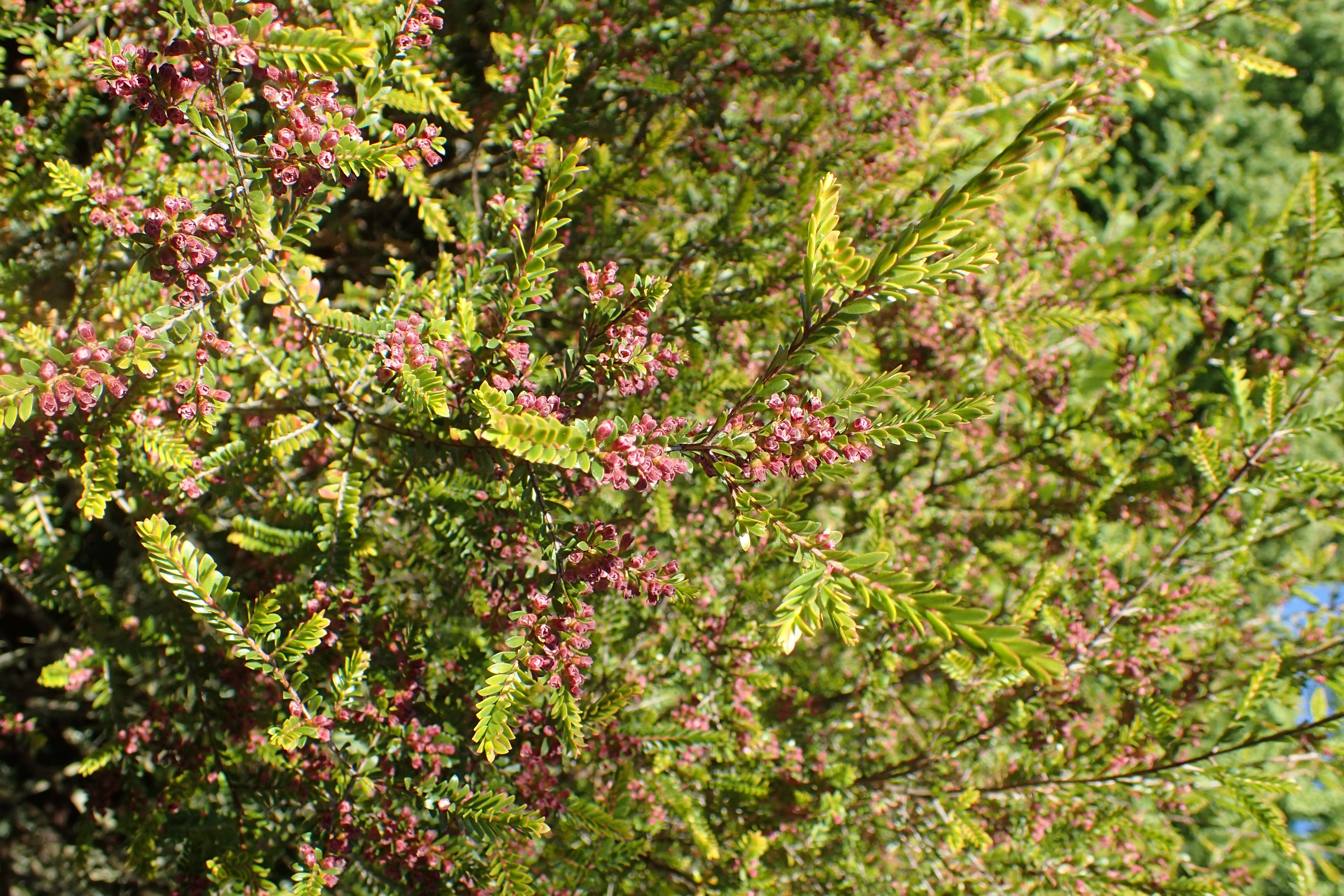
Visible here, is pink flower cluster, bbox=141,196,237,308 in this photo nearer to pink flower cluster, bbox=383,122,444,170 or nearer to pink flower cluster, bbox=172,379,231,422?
pink flower cluster, bbox=172,379,231,422

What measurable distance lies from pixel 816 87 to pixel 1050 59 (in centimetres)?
283

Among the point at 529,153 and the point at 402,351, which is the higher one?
the point at 529,153

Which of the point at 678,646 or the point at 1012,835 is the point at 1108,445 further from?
the point at 678,646

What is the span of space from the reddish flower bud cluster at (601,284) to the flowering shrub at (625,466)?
0.03 ft

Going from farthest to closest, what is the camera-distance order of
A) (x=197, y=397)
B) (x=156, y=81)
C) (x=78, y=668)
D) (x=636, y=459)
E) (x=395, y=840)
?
(x=78, y=668)
(x=395, y=840)
(x=197, y=397)
(x=156, y=81)
(x=636, y=459)

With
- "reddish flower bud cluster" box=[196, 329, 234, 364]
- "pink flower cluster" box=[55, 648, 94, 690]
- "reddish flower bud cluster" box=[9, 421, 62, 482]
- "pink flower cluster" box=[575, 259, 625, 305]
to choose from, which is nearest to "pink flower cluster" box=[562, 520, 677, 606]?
"pink flower cluster" box=[575, 259, 625, 305]

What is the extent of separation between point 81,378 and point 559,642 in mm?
808

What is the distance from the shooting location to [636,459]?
1094mm

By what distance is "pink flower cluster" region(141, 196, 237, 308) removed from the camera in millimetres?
1219

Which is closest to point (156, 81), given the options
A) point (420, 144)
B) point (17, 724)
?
point (420, 144)

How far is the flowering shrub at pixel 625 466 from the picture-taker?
1254 millimetres

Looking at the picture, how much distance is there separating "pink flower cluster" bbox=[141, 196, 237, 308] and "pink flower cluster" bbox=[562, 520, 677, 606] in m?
0.69

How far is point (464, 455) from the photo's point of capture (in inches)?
62.2

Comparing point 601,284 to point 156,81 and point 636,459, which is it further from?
point 156,81
